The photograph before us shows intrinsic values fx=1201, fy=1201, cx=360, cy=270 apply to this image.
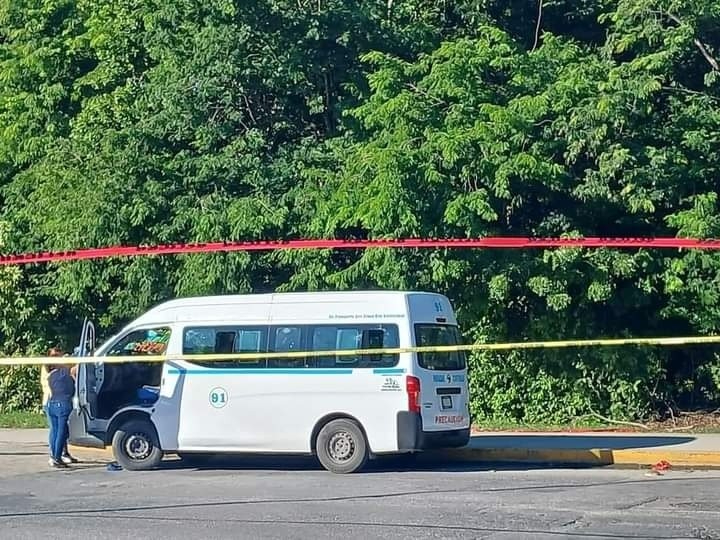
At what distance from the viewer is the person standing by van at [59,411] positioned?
15.9m

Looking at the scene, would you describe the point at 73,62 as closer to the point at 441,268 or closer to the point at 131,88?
the point at 131,88

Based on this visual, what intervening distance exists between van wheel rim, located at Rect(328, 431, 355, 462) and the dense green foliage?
337 centimetres

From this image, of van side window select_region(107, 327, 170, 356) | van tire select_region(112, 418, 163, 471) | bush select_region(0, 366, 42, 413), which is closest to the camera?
van tire select_region(112, 418, 163, 471)

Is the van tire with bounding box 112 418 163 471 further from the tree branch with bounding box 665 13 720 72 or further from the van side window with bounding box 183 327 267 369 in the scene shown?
the tree branch with bounding box 665 13 720 72

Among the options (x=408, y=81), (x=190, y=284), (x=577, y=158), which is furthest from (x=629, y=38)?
(x=190, y=284)

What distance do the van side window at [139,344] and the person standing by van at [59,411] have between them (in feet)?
3.26

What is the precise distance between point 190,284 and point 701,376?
339 inches

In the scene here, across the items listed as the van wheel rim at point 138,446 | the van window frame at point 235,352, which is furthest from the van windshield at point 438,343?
the van wheel rim at point 138,446

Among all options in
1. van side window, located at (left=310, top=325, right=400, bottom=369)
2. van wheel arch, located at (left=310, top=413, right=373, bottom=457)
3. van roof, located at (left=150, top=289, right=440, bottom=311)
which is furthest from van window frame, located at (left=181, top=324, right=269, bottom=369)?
van wheel arch, located at (left=310, top=413, right=373, bottom=457)

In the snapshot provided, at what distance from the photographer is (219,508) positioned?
11.5 m

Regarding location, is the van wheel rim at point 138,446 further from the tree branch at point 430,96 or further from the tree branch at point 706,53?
the tree branch at point 706,53

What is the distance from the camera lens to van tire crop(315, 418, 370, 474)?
47.0 ft

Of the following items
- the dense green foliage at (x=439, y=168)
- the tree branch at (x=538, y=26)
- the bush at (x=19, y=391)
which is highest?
the tree branch at (x=538, y=26)

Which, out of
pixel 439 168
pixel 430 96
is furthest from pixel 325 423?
pixel 430 96
